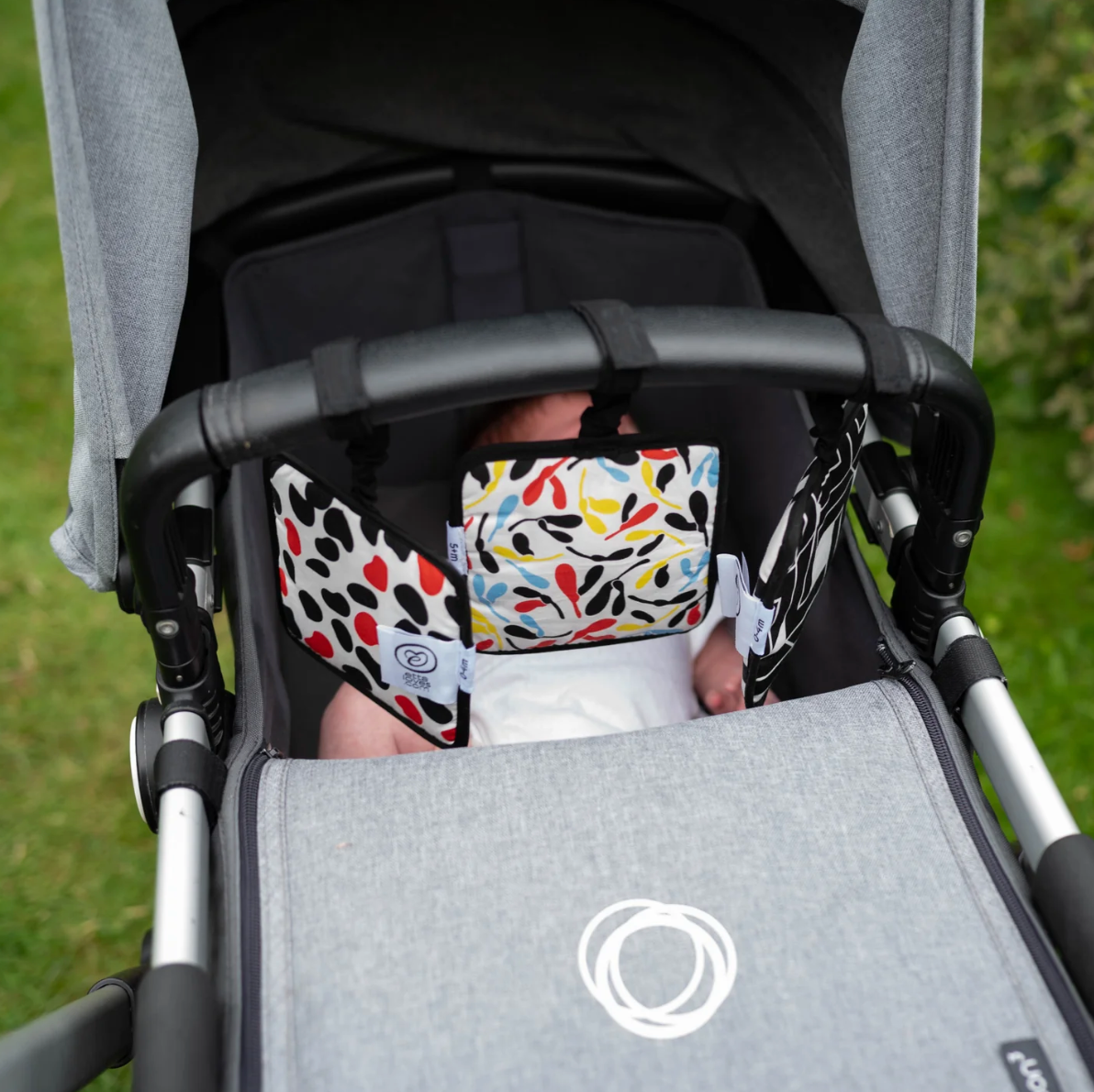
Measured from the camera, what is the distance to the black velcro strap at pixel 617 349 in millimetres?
789

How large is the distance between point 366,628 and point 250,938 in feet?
1.02

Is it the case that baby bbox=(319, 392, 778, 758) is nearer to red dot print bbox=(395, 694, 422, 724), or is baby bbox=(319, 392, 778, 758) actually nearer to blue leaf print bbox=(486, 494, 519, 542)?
red dot print bbox=(395, 694, 422, 724)

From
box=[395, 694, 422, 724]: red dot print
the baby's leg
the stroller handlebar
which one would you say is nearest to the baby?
the baby's leg

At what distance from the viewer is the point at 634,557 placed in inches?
41.9

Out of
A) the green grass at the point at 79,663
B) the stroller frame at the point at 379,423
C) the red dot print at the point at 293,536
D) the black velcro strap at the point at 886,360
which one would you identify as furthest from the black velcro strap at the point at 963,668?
the green grass at the point at 79,663

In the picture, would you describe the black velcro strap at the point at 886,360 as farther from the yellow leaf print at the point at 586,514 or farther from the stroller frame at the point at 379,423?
the yellow leaf print at the point at 586,514

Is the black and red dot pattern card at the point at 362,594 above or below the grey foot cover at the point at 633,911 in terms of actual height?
above

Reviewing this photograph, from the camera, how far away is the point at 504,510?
3.27 ft

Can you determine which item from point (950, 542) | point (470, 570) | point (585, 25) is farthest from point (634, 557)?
point (585, 25)

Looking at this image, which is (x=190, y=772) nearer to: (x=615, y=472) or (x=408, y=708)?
(x=408, y=708)

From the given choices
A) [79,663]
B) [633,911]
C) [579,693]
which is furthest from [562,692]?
[79,663]

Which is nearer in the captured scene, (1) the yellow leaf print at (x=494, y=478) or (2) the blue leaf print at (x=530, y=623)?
(1) the yellow leaf print at (x=494, y=478)

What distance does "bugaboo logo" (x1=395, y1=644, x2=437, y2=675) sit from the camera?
40.3 inches

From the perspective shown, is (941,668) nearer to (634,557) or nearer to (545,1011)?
(634,557)
